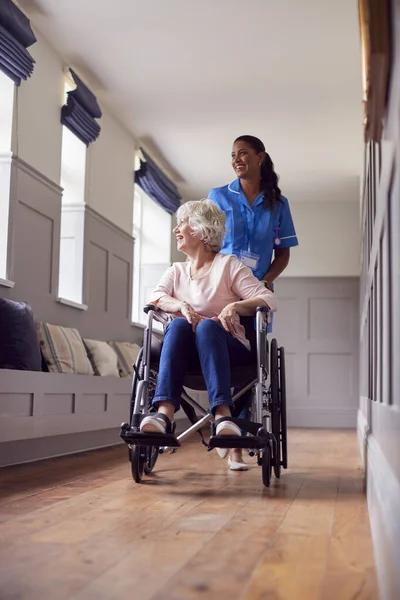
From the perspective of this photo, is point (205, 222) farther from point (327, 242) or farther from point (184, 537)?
point (327, 242)

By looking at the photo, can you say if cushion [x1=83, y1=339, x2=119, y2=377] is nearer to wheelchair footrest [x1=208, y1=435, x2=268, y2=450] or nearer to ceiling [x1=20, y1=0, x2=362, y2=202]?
ceiling [x1=20, y1=0, x2=362, y2=202]

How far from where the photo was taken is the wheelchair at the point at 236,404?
232 cm

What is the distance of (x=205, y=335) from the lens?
96.6 inches

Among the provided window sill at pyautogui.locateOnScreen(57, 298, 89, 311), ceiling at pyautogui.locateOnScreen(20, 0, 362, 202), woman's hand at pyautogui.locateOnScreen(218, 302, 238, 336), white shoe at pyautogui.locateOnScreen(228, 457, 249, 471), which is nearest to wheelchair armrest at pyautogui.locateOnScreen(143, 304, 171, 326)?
woman's hand at pyautogui.locateOnScreen(218, 302, 238, 336)

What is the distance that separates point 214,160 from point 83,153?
2.10m

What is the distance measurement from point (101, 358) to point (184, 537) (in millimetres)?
3311

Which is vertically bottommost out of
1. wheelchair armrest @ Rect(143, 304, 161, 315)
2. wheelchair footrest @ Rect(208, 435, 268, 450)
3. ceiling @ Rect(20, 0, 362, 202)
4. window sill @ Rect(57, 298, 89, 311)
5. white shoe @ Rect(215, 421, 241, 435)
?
wheelchair footrest @ Rect(208, 435, 268, 450)

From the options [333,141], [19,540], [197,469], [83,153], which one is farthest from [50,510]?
[333,141]

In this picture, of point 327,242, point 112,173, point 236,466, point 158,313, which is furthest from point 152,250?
point 158,313

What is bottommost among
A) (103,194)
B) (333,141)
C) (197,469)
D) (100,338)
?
(197,469)

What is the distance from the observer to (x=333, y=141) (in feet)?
21.5

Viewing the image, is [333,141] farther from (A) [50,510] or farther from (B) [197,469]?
(A) [50,510]

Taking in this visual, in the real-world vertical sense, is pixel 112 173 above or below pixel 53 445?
above

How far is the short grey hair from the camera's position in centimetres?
277
